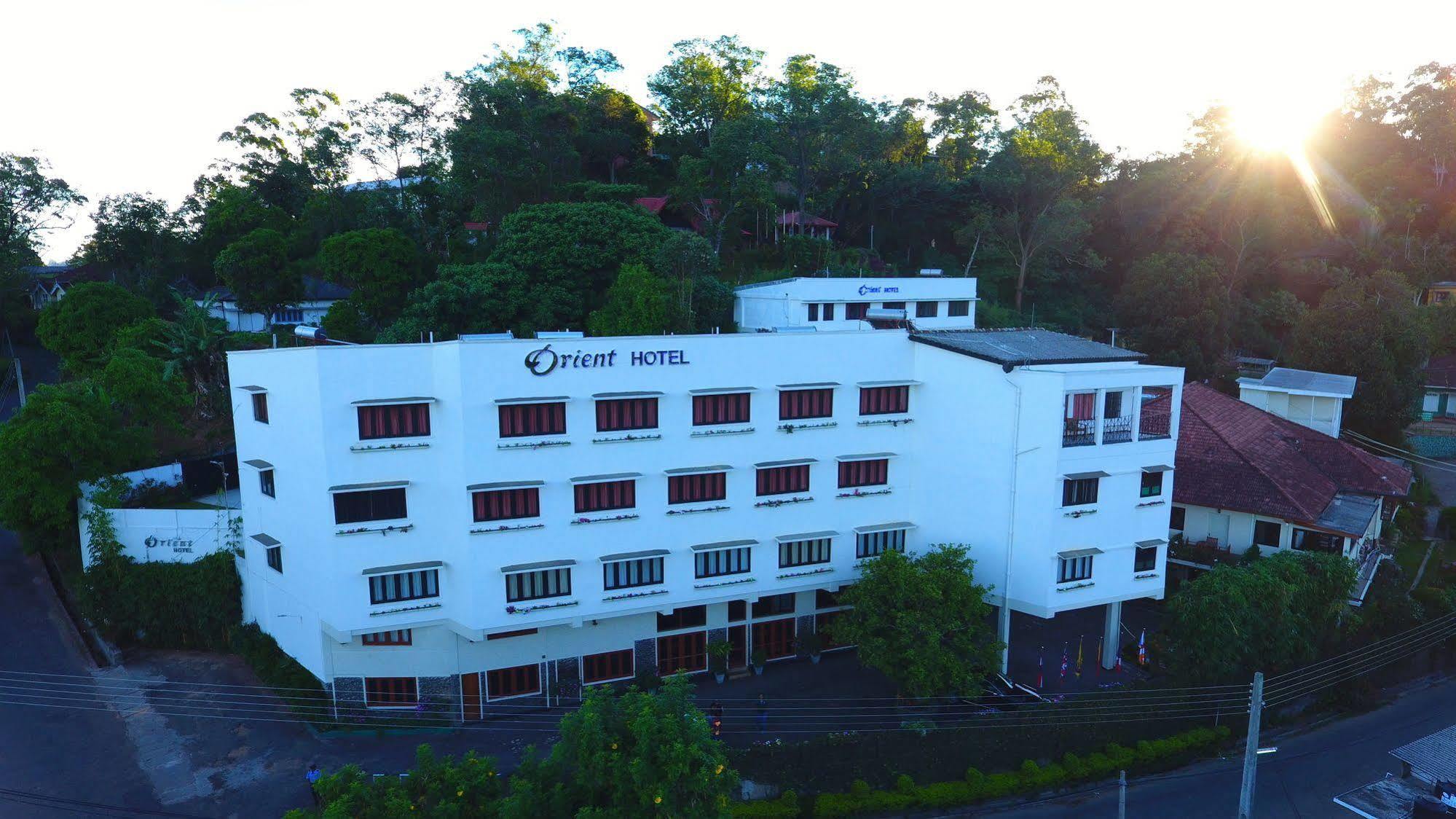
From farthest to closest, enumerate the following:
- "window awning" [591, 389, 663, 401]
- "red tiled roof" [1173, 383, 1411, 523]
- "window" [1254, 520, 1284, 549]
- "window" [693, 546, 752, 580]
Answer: "red tiled roof" [1173, 383, 1411, 523] < "window" [1254, 520, 1284, 549] < "window" [693, 546, 752, 580] < "window awning" [591, 389, 663, 401]

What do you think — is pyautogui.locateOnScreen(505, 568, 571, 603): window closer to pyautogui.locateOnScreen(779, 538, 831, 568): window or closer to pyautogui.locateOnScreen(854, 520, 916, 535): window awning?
pyautogui.locateOnScreen(779, 538, 831, 568): window

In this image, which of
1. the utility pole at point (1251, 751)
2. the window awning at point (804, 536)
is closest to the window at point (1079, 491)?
the window awning at point (804, 536)

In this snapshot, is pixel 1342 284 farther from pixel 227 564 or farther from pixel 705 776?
pixel 227 564

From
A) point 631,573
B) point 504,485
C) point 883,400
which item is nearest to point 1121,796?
point 883,400

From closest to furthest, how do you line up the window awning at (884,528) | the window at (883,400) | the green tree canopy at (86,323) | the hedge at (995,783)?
the hedge at (995,783)
the window at (883,400)
the window awning at (884,528)
the green tree canopy at (86,323)

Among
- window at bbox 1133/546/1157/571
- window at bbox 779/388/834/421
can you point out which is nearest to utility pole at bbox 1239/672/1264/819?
window at bbox 1133/546/1157/571

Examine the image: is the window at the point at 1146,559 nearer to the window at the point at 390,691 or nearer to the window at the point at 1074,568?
the window at the point at 1074,568
